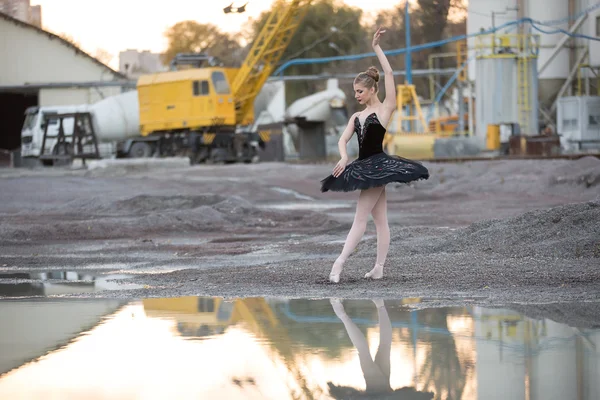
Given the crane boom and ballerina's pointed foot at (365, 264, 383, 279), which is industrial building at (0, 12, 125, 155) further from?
ballerina's pointed foot at (365, 264, 383, 279)

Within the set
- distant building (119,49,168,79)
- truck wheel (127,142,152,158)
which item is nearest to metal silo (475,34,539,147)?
truck wheel (127,142,152,158)

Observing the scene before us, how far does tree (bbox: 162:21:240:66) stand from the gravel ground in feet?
220

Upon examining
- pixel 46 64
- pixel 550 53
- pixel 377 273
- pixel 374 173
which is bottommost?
pixel 377 273

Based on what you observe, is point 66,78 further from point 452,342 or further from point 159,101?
point 452,342

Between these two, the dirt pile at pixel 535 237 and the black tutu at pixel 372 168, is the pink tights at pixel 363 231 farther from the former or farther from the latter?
the dirt pile at pixel 535 237

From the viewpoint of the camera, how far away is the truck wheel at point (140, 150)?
5100 centimetres

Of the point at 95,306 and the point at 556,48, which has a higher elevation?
the point at 556,48

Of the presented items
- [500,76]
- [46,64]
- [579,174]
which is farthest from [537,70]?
[46,64]

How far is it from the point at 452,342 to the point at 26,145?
5066 centimetres

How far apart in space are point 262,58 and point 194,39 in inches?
1795

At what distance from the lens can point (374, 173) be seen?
8375 millimetres

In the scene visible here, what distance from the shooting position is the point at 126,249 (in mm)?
12867

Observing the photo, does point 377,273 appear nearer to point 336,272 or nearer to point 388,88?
point 336,272

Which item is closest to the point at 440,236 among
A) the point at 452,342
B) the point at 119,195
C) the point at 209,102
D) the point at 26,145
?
the point at 452,342
